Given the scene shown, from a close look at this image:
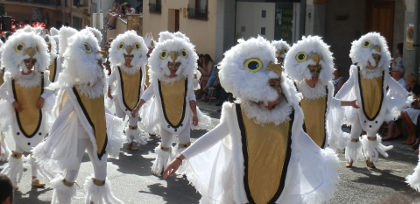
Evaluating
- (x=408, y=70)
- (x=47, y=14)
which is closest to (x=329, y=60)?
(x=408, y=70)

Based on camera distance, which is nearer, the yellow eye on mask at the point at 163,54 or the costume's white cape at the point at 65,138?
the costume's white cape at the point at 65,138

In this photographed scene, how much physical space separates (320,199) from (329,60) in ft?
10.9

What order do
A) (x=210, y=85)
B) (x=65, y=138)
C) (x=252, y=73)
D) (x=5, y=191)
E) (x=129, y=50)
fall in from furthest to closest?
(x=210, y=85) → (x=129, y=50) → (x=65, y=138) → (x=252, y=73) → (x=5, y=191)

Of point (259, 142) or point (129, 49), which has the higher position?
point (129, 49)

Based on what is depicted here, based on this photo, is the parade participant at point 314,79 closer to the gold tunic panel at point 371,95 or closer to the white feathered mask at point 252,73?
the gold tunic panel at point 371,95

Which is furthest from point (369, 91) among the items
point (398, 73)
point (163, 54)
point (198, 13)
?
point (198, 13)

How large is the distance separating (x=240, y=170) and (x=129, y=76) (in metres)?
7.16

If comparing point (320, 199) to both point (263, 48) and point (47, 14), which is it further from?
point (47, 14)

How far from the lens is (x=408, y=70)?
16.1 metres

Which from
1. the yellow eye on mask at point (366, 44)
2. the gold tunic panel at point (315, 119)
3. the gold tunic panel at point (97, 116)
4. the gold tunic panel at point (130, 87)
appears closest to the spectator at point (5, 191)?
the gold tunic panel at point (97, 116)

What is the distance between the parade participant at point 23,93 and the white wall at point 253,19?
14.1 m

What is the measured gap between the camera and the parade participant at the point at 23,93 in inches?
376

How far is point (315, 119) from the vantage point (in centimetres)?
970

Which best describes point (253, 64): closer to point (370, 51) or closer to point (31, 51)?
point (31, 51)
